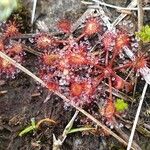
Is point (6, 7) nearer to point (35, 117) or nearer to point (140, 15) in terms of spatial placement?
point (35, 117)

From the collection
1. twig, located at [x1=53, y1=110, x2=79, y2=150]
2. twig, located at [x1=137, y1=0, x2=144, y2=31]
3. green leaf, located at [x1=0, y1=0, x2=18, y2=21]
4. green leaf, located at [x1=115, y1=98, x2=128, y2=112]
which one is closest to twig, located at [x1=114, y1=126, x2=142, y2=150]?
green leaf, located at [x1=115, y1=98, x2=128, y2=112]

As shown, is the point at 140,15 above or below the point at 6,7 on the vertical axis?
below

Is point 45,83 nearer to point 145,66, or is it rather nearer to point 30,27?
point 30,27

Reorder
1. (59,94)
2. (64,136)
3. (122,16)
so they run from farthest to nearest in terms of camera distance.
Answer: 1. (122,16)
2. (59,94)
3. (64,136)

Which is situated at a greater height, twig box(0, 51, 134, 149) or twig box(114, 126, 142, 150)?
twig box(0, 51, 134, 149)

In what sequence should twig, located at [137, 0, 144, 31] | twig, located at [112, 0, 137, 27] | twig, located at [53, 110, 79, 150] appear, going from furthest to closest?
twig, located at [112, 0, 137, 27] → twig, located at [137, 0, 144, 31] → twig, located at [53, 110, 79, 150]

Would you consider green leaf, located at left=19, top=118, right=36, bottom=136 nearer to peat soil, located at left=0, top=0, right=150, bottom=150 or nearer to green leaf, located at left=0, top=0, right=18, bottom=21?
peat soil, located at left=0, top=0, right=150, bottom=150

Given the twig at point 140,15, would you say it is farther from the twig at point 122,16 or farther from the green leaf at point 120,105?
the green leaf at point 120,105

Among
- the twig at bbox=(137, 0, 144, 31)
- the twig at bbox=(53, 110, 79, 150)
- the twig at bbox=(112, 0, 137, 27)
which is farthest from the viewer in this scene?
the twig at bbox=(112, 0, 137, 27)

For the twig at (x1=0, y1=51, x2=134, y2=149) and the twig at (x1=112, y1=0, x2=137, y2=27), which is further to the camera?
the twig at (x1=112, y1=0, x2=137, y2=27)

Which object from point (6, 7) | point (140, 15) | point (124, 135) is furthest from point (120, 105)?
point (6, 7)

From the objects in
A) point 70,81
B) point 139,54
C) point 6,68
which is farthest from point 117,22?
point 6,68

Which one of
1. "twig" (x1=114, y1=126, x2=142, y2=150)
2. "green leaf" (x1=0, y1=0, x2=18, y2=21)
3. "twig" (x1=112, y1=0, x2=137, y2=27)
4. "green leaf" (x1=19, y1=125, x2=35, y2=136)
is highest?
"green leaf" (x1=0, y1=0, x2=18, y2=21)
